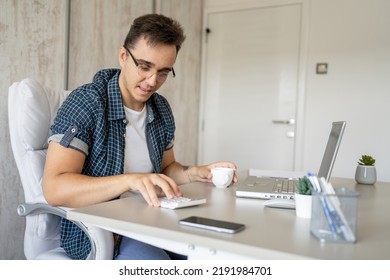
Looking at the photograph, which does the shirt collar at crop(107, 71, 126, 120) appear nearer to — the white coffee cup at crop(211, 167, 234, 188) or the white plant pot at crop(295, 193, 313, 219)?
the white coffee cup at crop(211, 167, 234, 188)

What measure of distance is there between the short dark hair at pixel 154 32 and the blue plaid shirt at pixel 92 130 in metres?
0.18

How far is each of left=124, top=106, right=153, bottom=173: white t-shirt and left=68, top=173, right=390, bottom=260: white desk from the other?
312 millimetres

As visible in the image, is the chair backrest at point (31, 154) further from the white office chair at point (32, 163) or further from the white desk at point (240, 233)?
the white desk at point (240, 233)

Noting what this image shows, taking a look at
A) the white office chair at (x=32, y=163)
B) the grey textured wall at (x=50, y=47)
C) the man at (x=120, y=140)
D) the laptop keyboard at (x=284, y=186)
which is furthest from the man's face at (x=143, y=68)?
the grey textured wall at (x=50, y=47)

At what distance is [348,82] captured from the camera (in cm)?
319

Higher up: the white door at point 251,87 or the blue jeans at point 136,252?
the white door at point 251,87

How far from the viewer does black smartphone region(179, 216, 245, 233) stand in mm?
702

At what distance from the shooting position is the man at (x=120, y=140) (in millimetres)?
987

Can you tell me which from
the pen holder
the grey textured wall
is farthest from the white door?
the pen holder

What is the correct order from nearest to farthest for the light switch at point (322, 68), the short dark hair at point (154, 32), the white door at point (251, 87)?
the short dark hair at point (154, 32) < the light switch at point (322, 68) < the white door at point (251, 87)

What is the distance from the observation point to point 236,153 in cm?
369
